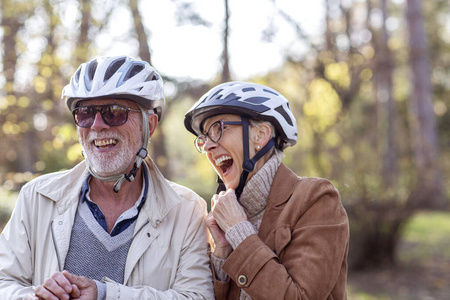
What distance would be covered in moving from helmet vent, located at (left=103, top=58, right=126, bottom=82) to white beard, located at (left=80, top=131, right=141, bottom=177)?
392 millimetres

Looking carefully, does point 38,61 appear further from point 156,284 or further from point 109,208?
point 156,284

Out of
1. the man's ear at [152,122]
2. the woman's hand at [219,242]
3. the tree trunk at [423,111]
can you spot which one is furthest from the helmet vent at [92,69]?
the tree trunk at [423,111]

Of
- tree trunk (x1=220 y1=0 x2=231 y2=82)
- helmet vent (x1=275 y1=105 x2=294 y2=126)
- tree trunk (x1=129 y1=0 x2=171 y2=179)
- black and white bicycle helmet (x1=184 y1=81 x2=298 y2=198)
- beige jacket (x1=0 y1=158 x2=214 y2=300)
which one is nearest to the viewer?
beige jacket (x1=0 y1=158 x2=214 y2=300)

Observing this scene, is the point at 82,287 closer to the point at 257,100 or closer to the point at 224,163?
the point at 224,163

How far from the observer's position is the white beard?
11.0ft

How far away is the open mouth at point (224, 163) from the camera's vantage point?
356cm

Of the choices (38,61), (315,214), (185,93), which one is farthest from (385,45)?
(315,214)

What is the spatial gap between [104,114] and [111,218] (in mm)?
677

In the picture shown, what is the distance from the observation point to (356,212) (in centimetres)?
988

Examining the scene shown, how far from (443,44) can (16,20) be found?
1228 inches

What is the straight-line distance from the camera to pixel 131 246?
10.4 ft

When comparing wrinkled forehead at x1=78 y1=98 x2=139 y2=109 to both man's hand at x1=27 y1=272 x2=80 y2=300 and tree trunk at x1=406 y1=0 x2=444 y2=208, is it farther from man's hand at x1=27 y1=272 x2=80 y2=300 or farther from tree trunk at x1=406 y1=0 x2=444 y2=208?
tree trunk at x1=406 y1=0 x2=444 y2=208

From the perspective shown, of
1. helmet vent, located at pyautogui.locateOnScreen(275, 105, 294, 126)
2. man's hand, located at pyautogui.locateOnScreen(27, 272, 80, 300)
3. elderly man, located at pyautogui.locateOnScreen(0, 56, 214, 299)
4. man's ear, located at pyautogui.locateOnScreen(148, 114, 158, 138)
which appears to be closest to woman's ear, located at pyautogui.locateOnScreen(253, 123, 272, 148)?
helmet vent, located at pyautogui.locateOnScreen(275, 105, 294, 126)

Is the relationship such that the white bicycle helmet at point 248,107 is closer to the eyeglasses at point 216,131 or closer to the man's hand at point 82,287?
the eyeglasses at point 216,131
